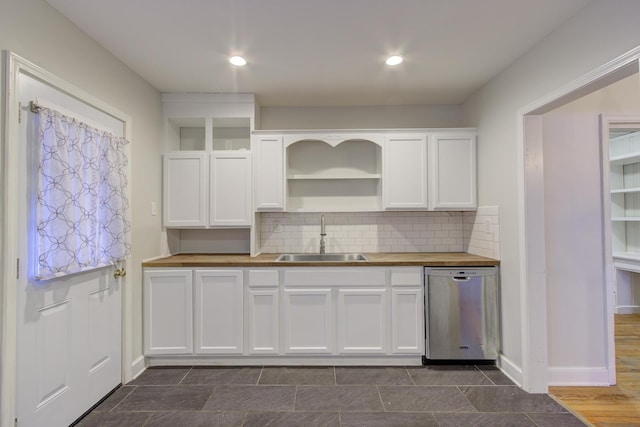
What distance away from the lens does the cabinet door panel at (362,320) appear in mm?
2576

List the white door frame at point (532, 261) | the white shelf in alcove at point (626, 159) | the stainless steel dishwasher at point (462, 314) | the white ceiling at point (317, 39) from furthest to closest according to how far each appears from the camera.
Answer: the white shelf in alcove at point (626, 159)
the stainless steel dishwasher at point (462, 314)
the white door frame at point (532, 261)
the white ceiling at point (317, 39)

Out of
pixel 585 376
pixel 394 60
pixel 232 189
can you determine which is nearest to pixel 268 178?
pixel 232 189

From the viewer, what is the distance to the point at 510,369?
2389mm

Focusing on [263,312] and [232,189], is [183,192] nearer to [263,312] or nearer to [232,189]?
[232,189]

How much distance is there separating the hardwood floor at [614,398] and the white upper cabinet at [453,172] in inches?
63.4

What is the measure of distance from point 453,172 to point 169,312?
291 centimetres

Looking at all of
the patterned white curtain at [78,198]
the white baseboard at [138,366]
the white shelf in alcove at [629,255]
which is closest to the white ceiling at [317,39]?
the patterned white curtain at [78,198]

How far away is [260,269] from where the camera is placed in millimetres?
2598

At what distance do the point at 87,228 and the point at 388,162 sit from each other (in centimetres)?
247

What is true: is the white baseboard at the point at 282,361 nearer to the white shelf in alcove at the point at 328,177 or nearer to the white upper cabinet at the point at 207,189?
the white upper cabinet at the point at 207,189

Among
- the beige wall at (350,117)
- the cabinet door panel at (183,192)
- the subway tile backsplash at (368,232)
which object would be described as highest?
the beige wall at (350,117)

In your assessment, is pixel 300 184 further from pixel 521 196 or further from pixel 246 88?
pixel 521 196

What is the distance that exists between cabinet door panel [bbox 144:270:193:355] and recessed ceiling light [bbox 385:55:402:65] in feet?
7.81

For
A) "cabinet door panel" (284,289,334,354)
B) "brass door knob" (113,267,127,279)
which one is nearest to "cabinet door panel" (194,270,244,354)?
"cabinet door panel" (284,289,334,354)
